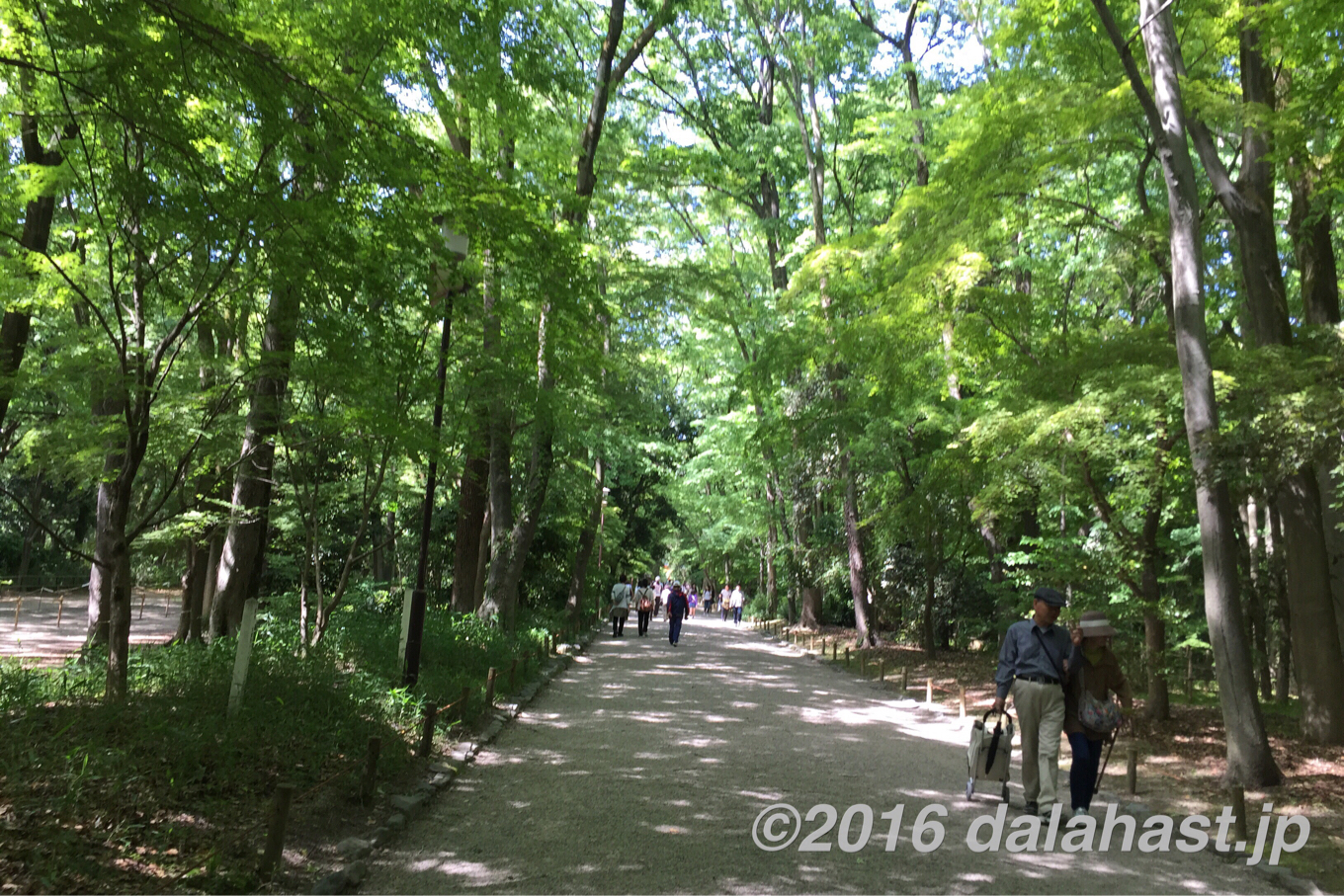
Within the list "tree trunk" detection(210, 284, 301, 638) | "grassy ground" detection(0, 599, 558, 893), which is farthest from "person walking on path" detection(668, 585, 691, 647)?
"grassy ground" detection(0, 599, 558, 893)

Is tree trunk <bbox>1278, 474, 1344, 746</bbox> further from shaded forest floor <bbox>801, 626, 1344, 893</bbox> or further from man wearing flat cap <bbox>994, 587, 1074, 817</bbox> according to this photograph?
man wearing flat cap <bbox>994, 587, 1074, 817</bbox>

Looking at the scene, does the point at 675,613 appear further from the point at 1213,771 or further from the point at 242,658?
the point at 242,658

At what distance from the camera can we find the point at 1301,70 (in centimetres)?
1057

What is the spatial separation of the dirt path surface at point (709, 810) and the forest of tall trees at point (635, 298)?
271 centimetres

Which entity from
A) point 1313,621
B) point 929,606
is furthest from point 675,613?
point 1313,621

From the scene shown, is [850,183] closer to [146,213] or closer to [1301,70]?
[1301,70]

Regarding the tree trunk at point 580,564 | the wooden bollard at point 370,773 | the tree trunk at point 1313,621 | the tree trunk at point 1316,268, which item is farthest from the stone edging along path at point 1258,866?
the tree trunk at point 580,564

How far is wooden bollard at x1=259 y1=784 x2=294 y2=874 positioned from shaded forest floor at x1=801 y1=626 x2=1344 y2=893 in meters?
6.20

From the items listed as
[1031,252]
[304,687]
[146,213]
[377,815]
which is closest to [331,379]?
[146,213]

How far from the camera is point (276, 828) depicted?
455 centimetres

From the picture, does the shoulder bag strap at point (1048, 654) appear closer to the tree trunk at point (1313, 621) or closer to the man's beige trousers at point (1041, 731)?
the man's beige trousers at point (1041, 731)

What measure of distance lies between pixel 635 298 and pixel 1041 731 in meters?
14.1

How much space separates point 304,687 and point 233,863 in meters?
2.95

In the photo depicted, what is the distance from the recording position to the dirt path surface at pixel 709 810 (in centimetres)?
504
